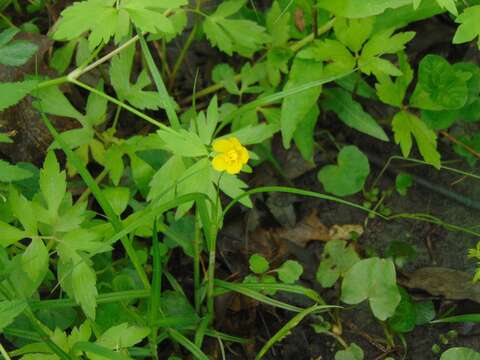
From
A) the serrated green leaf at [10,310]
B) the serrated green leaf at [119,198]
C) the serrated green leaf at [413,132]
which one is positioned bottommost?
the serrated green leaf at [413,132]

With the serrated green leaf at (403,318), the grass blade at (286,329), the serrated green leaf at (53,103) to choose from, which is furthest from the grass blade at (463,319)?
the serrated green leaf at (53,103)

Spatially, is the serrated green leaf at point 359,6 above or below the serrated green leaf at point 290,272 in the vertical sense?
above

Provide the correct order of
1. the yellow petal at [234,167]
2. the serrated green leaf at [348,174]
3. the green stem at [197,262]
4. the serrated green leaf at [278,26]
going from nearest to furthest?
the yellow petal at [234,167] → the green stem at [197,262] → the serrated green leaf at [278,26] → the serrated green leaf at [348,174]

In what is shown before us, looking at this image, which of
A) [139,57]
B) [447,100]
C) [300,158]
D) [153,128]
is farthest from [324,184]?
[139,57]

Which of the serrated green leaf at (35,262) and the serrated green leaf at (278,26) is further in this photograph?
the serrated green leaf at (278,26)

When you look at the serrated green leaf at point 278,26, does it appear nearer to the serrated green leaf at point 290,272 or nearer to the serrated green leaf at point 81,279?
the serrated green leaf at point 290,272

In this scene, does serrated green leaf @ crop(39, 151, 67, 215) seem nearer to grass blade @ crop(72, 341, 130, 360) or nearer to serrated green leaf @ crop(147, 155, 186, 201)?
serrated green leaf @ crop(147, 155, 186, 201)

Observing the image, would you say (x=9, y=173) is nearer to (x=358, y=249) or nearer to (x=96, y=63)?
(x=96, y=63)
